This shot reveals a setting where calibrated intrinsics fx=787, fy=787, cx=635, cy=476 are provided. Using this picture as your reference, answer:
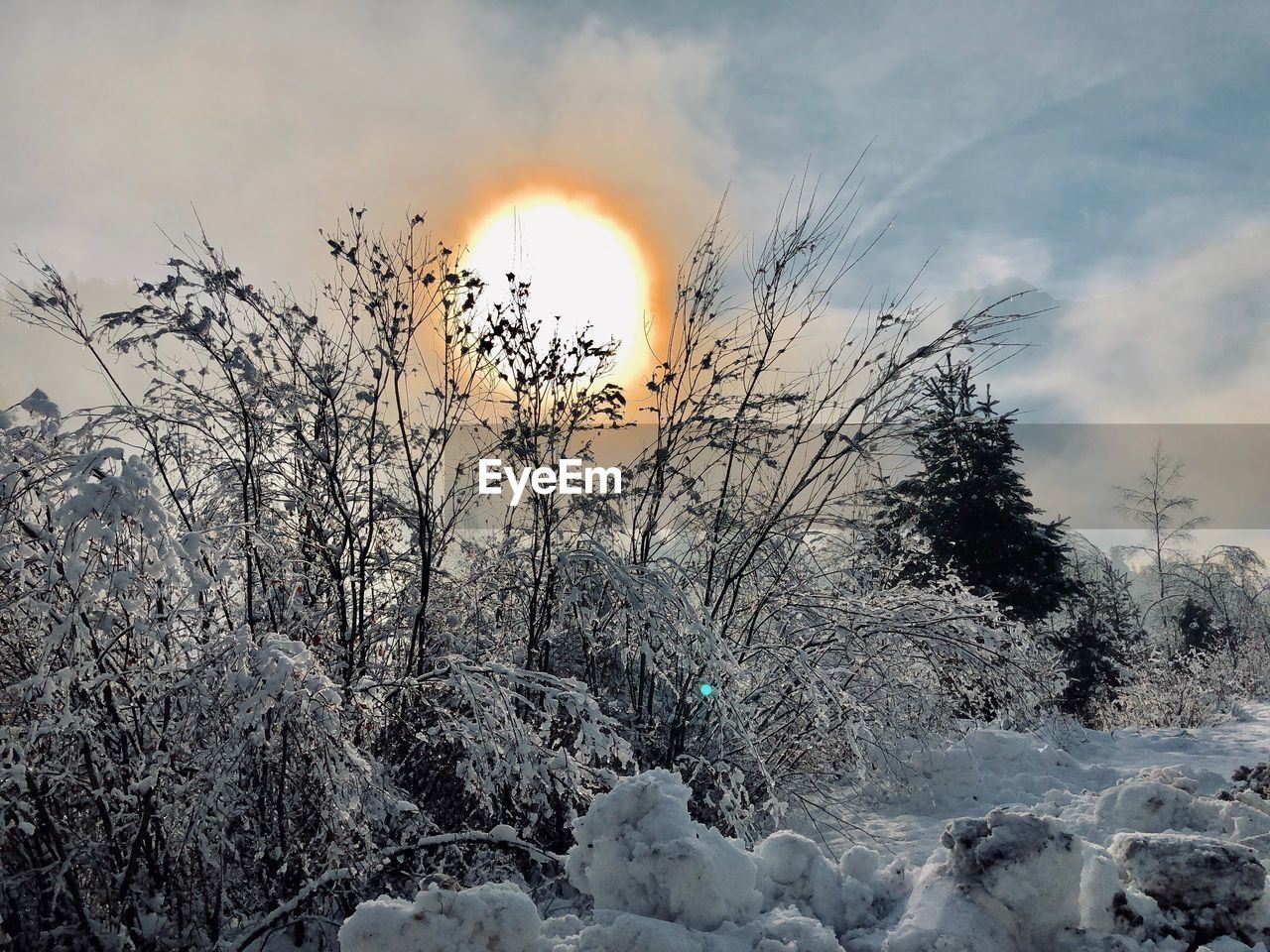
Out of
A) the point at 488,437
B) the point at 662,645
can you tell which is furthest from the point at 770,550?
the point at 488,437

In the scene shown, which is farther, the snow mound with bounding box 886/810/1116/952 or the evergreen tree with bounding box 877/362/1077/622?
the evergreen tree with bounding box 877/362/1077/622

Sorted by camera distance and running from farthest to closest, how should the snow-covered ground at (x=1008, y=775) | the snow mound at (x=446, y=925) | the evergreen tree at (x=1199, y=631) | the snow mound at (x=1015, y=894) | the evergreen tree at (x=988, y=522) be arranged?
Answer: the evergreen tree at (x=1199, y=631) → the evergreen tree at (x=988, y=522) → the snow-covered ground at (x=1008, y=775) → the snow mound at (x=1015, y=894) → the snow mound at (x=446, y=925)

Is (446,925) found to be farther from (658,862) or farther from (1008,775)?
(1008,775)

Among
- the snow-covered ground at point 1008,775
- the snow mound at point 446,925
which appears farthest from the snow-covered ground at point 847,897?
the snow-covered ground at point 1008,775

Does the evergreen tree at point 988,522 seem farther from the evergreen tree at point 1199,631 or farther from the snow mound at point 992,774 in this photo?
the evergreen tree at point 1199,631

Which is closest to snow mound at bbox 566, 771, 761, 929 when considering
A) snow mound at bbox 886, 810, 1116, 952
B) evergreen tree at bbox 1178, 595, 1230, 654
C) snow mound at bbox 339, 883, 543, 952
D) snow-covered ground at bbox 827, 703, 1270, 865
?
snow mound at bbox 339, 883, 543, 952

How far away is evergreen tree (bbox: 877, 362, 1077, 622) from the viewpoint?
39.0ft

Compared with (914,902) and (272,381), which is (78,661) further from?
(914,902)

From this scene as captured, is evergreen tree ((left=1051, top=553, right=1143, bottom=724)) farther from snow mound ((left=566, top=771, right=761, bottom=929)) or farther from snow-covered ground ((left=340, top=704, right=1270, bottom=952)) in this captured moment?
snow mound ((left=566, top=771, right=761, bottom=929))

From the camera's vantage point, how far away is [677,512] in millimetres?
4430

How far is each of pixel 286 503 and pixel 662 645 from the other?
1815 millimetres

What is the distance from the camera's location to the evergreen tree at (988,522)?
11898mm

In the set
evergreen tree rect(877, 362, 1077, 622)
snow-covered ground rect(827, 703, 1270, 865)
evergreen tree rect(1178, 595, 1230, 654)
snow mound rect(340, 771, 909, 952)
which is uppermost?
evergreen tree rect(877, 362, 1077, 622)

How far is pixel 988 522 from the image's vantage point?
12102 millimetres
